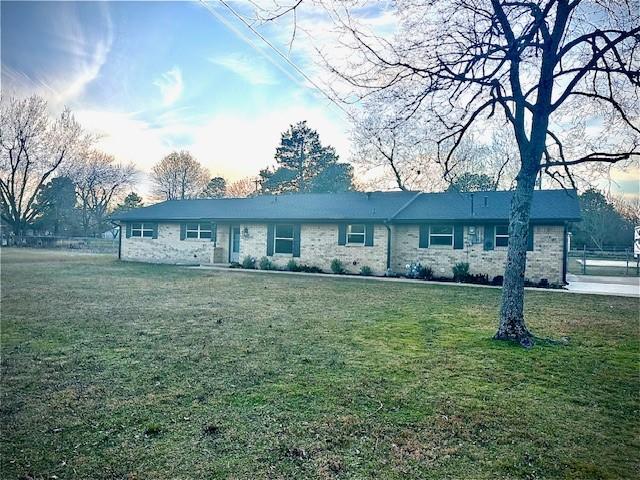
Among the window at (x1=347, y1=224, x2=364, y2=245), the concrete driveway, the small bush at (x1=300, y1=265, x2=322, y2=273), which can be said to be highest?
the window at (x1=347, y1=224, x2=364, y2=245)

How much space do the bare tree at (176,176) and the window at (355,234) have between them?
93.5 ft

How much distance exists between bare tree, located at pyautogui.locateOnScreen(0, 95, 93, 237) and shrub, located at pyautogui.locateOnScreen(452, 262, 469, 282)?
44.6 ft

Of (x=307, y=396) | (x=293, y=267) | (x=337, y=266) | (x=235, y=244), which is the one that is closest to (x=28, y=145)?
(x=235, y=244)

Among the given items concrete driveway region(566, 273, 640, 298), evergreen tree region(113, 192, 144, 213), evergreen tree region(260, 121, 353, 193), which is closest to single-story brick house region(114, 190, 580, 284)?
concrete driveway region(566, 273, 640, 298)

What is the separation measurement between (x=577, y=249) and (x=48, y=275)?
37.2m

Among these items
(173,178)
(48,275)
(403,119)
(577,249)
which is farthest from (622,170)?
(173,178)

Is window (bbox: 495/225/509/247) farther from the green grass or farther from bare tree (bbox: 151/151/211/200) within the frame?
bare tree (bbox: 151/151/211/200)

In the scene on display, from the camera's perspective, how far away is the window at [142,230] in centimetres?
2286

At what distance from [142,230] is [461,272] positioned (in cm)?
1749

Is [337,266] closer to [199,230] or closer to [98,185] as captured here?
[199,230]

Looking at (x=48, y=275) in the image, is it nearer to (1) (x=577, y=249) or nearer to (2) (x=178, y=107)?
(2) (x=178, y=107)

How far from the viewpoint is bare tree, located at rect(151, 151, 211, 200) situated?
4122 cm

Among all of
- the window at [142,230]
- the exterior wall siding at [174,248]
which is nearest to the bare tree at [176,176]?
the window at [142,230]

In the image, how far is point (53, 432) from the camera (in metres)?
3.10
